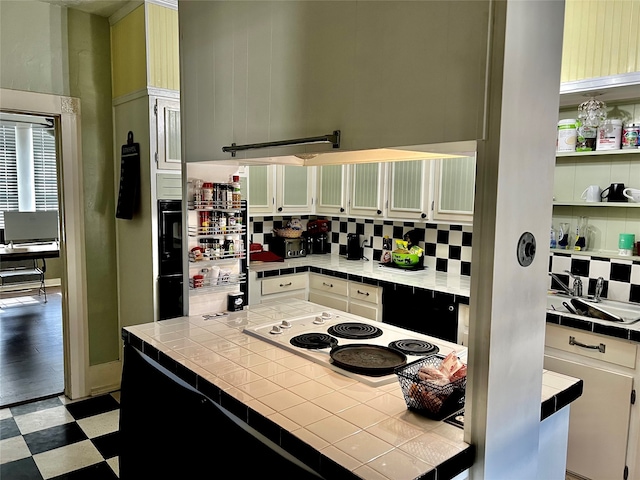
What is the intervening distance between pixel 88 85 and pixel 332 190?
2041 mm

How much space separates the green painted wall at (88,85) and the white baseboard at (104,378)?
0.05 m

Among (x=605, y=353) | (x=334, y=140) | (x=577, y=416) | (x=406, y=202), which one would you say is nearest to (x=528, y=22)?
(x=334, y=140)

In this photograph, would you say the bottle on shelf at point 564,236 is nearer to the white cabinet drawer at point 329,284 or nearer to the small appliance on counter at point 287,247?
the white cabinet drawer at point 329,284

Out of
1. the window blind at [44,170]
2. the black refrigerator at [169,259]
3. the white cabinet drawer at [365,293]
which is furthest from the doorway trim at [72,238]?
the window blind at [44,170]

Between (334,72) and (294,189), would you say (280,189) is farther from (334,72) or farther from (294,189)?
(334,72)

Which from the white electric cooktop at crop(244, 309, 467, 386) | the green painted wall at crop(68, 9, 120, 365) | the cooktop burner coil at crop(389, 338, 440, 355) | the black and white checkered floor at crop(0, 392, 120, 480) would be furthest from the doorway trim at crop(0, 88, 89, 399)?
the cooktop burner coil at crop(389, 338, 440, 355)

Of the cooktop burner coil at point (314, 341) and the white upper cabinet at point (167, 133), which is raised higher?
the white upper cabinet at point (167, 133)

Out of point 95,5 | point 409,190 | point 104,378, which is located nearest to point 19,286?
point 104,378

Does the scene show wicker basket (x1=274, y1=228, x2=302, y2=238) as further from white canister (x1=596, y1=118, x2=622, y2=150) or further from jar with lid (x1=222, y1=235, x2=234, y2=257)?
white canister (x1=596, y1=118, x2=622, y2=150)

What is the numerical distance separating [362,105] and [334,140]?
0.13 m

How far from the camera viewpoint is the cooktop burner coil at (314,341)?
191 centimetres

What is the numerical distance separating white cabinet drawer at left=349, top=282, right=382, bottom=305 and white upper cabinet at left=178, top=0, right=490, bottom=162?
1.81m

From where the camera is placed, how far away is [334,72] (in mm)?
1427

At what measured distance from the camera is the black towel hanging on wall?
3166mm
